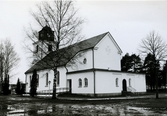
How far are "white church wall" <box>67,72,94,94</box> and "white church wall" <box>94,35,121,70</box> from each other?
2.52 meters

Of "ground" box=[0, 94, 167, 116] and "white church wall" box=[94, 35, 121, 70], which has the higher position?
"white church wall" box=[94, 35, 121, 70]

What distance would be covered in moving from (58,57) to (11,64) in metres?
24.8

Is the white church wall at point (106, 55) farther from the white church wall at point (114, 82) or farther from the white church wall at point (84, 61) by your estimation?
the white church wall at point (114, 82)

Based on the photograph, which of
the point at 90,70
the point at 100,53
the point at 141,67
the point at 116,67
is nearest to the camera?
the point at 90,70

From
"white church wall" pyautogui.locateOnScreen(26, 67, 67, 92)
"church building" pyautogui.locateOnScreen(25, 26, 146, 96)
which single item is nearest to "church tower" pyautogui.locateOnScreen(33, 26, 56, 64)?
"church building" pyautogui.locateOnScreen(25, 26, 146, 96)

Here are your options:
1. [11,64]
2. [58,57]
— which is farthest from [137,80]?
[11,64]

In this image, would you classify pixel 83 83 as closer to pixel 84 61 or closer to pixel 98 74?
pixel 98 74

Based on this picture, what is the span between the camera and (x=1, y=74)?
43562mm

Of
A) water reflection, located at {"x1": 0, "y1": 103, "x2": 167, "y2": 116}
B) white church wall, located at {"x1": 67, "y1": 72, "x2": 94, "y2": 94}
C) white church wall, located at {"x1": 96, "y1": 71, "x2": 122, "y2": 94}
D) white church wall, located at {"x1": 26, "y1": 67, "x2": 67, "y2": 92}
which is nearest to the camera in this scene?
water reflection, located at {"x1": 0, "y1": 103, "x2": 167, "y2": 116}

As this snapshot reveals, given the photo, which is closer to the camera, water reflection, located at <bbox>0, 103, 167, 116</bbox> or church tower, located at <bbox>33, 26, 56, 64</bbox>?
water reflection, located at <bbox>0, 103, 167, 116</bbox>

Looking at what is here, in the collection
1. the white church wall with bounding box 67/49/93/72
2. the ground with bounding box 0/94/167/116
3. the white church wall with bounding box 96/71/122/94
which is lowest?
the ground with bounding box 0/94/167/116

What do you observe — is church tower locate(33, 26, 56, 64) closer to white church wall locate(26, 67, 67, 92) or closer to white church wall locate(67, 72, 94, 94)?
white church wall locate(26, 67, 67, 92)

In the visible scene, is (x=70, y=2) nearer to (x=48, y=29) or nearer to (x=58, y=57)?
(x=48, y=29)

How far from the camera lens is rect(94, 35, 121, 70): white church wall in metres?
33.4
